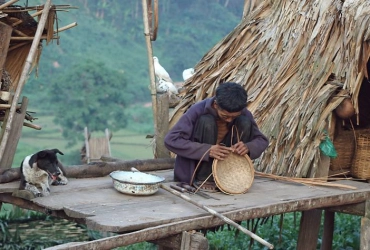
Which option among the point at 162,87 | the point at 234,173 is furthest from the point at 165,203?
the point at 162,87

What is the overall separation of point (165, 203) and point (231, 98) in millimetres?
906

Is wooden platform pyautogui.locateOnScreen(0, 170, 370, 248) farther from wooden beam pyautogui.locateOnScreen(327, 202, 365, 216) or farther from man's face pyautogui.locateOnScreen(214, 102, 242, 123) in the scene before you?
man's face pyautogui.locateOnScreen(214, 102, 242, 123)

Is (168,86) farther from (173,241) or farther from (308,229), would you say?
(173,241)

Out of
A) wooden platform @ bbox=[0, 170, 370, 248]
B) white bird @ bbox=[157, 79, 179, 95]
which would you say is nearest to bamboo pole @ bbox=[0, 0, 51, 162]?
wooden platform @ bbox=[0, 170, 370, 248]

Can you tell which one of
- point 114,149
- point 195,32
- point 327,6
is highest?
point 195,32

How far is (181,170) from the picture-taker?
5645 millimetres

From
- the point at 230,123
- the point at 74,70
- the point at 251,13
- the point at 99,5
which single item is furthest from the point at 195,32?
the point at 230,123

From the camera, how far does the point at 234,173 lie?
A: 5.54m

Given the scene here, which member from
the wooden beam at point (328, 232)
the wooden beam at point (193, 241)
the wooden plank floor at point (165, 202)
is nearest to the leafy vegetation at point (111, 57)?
the wooden beam at point (328, 232)

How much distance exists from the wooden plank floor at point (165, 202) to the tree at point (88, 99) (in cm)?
1674

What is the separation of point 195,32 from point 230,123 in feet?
79.4

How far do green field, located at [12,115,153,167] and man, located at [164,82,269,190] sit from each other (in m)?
15.8

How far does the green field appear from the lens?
21984 millimetres

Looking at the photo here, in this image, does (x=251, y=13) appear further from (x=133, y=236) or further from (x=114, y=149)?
(x=114, y=149)
